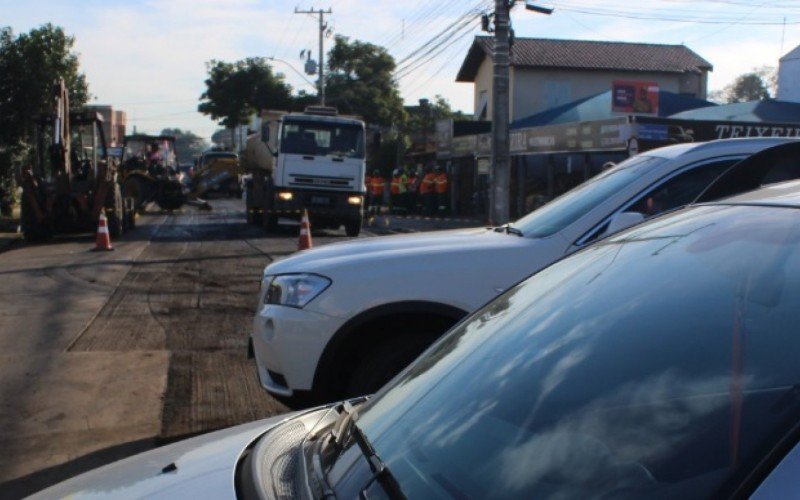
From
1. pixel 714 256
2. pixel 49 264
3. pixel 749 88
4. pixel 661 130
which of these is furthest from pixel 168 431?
pixel 749 88

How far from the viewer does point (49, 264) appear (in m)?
17.1

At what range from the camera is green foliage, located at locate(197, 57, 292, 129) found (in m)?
76.2

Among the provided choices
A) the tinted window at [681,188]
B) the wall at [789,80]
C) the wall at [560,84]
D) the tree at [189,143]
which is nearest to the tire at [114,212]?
the tinted window at [681,188]

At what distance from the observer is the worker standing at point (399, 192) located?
36.8 m

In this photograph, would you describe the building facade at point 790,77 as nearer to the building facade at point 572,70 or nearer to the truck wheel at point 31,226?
the building facade at point 572,70

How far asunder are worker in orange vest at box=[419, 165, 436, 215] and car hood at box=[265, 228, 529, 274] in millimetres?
28609

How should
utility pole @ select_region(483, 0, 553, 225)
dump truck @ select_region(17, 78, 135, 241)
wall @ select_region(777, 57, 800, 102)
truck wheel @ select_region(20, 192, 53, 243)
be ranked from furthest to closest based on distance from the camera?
wall @ select_region(777, 57, 800, 102) → dump truck @ select_region(17, 78, 135, 241) → truck wheel @ select_region(20, 192, 53, 243) → utility pole @ select_region(483, 0, 553, 225)

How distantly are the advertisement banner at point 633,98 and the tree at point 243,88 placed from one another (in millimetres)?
47402

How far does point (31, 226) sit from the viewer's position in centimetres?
2181

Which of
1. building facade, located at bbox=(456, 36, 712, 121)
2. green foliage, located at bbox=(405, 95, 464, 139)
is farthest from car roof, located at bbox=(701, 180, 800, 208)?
green foliage, located at bbox=(405, 95, 464, 139)

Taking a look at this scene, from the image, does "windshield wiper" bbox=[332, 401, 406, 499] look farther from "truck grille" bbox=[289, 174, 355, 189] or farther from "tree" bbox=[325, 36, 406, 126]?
"tree" bbox=[325, 36, 406, 126]

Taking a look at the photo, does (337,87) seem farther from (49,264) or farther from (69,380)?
(69,380)

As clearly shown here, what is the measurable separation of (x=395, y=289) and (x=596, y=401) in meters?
3.46

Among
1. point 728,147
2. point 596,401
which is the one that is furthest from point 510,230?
point 596,401
